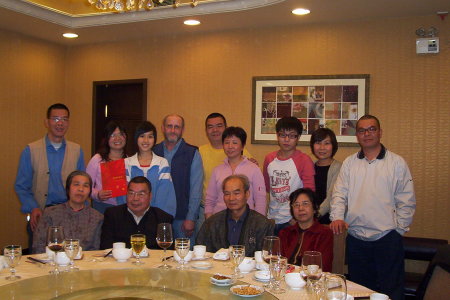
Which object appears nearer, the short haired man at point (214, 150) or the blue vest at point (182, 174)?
the blue vest at point (182, 174)

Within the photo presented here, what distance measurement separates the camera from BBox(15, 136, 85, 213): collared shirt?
3889mm

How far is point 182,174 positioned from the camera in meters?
3.85

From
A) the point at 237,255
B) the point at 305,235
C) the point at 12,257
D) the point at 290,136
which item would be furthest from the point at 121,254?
the point at 290,136

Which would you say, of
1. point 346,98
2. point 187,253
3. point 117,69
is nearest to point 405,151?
point 346,98

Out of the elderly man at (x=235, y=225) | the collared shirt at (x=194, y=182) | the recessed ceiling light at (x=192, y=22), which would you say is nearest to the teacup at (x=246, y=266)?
the elderly man at (x=235, y=225)

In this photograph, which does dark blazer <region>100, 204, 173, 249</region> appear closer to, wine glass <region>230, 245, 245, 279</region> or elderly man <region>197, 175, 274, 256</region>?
elderly man <region>197, 175, 274, 256</region>

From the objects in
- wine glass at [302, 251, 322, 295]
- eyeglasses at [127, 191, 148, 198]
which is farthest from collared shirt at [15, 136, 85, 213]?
wine glass at [302, 251, 322, 295]

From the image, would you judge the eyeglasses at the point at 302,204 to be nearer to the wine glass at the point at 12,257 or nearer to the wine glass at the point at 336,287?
the wine glass at the point at 336,287

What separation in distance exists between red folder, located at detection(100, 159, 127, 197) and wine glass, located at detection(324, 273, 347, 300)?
218 cm

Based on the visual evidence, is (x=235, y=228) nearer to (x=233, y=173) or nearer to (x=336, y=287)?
(x=233, y=173)

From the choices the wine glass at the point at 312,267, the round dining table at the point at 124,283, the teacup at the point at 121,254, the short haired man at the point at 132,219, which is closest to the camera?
the wine glass at the point at 312,267

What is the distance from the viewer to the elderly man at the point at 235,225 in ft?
10.2

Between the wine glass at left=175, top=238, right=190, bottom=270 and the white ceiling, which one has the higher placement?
the white ceiling

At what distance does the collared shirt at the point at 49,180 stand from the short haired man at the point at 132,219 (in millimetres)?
1043
